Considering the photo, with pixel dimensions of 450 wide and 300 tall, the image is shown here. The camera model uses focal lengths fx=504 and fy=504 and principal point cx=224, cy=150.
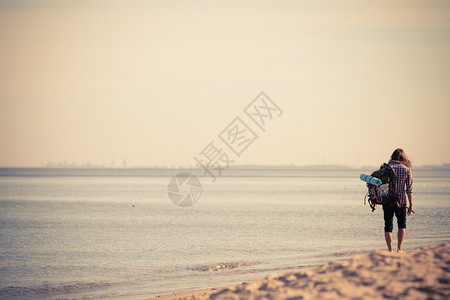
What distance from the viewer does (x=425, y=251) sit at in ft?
30.7

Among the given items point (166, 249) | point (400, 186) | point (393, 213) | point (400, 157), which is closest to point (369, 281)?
point (393, 213)

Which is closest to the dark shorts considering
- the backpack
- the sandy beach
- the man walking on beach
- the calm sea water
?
the man walking on beach

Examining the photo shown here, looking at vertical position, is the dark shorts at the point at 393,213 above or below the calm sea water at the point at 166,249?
above

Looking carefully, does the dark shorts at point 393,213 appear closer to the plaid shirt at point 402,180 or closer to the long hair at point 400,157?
the plaid shirt at point 402,180

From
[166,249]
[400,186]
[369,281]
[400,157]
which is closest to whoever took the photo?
[369,281]

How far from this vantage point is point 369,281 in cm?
784

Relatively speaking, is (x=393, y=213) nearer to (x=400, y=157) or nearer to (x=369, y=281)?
(x=400, y=157)

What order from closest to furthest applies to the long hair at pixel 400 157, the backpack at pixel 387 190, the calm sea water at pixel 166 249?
the backpack at pixel 387 190
the long hair at pixel 400 157
the calm sea water at pixel 166 249

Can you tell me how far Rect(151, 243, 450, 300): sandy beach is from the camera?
7273 mm

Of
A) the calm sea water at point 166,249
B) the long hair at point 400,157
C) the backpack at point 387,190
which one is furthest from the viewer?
the calm sea water at point 166,249

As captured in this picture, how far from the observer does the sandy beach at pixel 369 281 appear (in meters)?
7.27

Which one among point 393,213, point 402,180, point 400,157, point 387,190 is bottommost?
point 393,213

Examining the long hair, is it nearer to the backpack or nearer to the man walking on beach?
the man walking on beach

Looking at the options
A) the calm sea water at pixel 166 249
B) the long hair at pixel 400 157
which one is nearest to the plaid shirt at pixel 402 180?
the long hair at pixel 400 157
